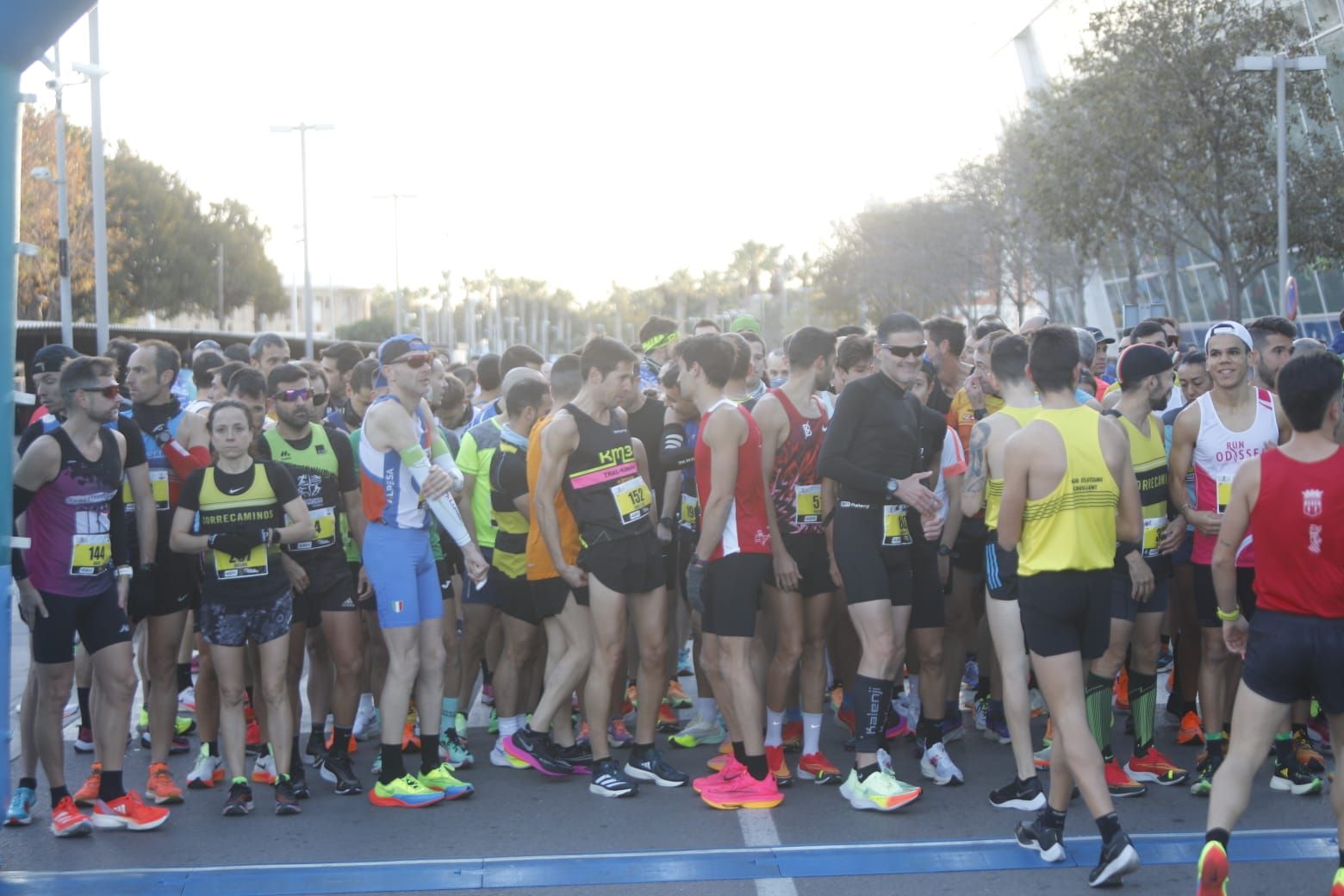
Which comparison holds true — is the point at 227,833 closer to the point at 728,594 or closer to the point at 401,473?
the point at 401,473

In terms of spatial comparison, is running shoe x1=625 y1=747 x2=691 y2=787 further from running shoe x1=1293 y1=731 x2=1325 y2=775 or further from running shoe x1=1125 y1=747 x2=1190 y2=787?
running shoe x1=1293 y1=731 x2=1325 y2=775

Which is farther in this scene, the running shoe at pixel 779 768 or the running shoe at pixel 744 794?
the running shoe at pixel 779 768

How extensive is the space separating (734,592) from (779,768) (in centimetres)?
96

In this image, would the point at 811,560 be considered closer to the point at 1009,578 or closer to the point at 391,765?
the point at 1009,578

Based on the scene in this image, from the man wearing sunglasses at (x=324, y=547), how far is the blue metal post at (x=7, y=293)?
205 centimetres

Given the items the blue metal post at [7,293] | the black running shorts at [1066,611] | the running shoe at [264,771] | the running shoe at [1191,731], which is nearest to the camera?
the blue metal post at [7,293]

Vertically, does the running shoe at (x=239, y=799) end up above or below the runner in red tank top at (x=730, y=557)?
below

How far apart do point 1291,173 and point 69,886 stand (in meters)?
26.7

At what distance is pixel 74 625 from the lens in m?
6.48

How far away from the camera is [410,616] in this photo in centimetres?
688

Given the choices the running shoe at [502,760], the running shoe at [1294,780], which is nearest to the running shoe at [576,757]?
the running shoe at [502,760]

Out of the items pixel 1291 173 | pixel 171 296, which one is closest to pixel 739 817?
pixel 1291 173

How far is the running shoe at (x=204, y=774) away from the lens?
7.20m

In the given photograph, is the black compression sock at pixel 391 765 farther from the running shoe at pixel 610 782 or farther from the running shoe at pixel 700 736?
the running shoe at pixel 700 736
